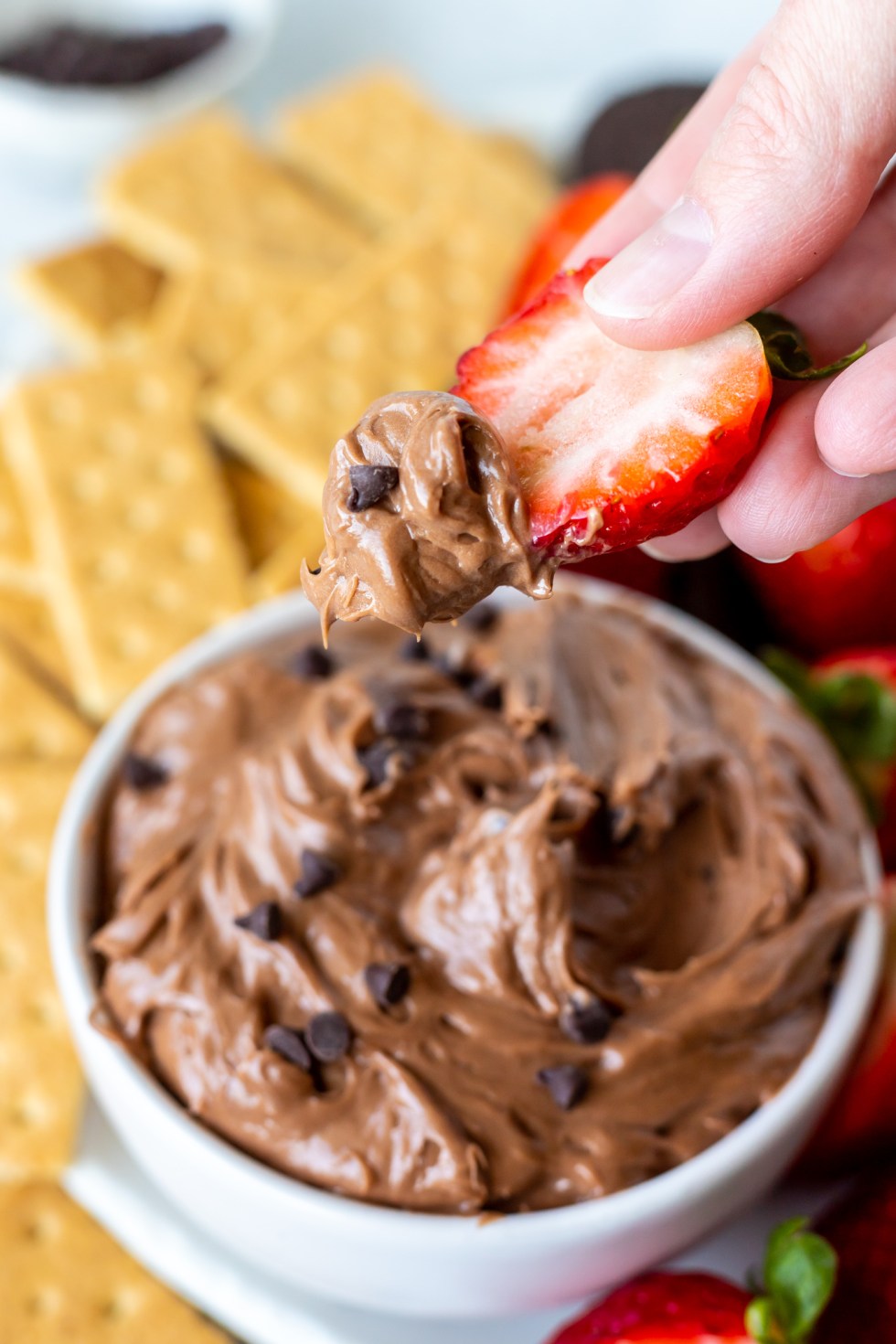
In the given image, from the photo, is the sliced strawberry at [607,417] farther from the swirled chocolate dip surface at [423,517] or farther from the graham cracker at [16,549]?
the graham cracker at [16,549]

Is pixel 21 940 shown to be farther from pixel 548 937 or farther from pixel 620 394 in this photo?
pixel 620 394

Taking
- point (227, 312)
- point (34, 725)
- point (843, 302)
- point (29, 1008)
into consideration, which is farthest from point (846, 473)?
point (227, 312)

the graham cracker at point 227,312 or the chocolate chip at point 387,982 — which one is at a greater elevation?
the graham cracker at point 227,312

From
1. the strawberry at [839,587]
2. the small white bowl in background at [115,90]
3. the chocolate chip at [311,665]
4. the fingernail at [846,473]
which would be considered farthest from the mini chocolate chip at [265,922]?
the small white bowl in background at [115,90]

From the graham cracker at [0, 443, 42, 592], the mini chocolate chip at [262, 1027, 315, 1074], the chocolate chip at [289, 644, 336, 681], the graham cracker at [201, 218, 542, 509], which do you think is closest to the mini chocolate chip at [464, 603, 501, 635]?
the chocolate chip at [289, 644, 336, 681]

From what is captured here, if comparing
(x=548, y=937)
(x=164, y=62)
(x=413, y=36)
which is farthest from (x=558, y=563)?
(x=413, y=36)

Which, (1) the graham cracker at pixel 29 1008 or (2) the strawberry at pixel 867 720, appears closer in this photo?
(1) the graham cracker at pixel 29 1008
